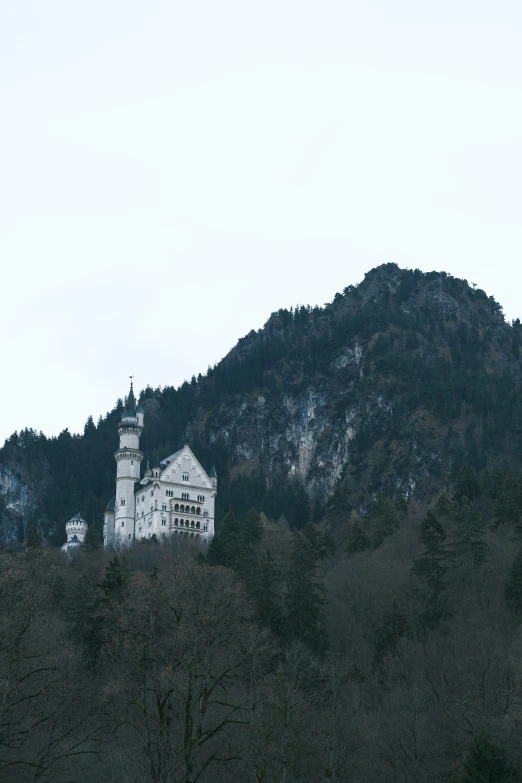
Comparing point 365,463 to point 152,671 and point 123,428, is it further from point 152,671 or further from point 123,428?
point 152,671

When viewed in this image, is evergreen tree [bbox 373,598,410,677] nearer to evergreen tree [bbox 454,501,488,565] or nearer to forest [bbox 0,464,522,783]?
forest [bbox 0,464,522,783]

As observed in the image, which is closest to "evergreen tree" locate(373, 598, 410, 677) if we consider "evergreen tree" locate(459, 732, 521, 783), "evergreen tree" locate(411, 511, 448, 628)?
"evergreen tree" locate(411, 511, 448, 628)

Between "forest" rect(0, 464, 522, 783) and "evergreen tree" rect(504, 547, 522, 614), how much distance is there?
3.2 inches

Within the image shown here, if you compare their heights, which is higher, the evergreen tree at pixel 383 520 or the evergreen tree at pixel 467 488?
the evergreen tree at pixel 467 488

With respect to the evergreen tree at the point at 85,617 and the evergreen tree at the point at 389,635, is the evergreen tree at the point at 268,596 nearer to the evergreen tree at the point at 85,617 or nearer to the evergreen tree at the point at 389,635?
the evergreen tree at the point at 389,635

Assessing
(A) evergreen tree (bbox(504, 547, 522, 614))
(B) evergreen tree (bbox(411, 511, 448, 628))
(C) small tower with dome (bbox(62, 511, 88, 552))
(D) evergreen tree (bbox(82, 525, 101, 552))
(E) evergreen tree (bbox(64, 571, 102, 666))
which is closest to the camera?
→ (A) evergreen tree (bbox(504, 547, 522, 614))

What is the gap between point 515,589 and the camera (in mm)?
68500

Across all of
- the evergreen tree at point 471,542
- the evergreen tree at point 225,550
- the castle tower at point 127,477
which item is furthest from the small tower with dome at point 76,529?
the evergreen tree at point 471,542

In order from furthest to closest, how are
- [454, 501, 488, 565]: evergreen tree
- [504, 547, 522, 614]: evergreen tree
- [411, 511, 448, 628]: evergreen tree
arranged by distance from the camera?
1. [454, 501, 488, 565]: evergreen tree
2. [411, 511, 448, 628]: evergreen tree
3. [504, 547, 522, 614]: evergreen tree

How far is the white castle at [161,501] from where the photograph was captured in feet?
464

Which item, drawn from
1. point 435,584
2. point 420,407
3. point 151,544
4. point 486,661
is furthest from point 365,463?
point 486,661

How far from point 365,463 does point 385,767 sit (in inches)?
5718

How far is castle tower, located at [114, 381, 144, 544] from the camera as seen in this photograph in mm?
147250

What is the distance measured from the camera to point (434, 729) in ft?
172
